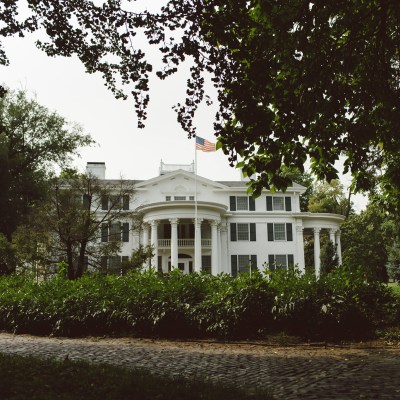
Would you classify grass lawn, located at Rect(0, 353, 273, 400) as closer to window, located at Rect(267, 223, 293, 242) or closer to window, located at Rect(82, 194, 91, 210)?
window, located at Rect(82, 194, 91, 210)

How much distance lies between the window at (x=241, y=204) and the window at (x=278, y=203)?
1.52m

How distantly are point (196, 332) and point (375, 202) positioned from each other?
6.01 meters

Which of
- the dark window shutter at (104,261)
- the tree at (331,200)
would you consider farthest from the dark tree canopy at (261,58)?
the tree at (331,200)

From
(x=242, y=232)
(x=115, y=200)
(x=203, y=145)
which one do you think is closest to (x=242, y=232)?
(x=242, y=232)

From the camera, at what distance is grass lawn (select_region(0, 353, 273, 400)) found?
5.02 metres

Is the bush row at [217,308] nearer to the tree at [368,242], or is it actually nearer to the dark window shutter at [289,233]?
the dark window shutter at [289,233]

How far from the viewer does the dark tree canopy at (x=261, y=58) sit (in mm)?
6781

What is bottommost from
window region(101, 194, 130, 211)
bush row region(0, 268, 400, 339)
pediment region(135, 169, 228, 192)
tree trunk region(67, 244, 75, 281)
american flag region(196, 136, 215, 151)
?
bush row region(0, 268, 400, 339)

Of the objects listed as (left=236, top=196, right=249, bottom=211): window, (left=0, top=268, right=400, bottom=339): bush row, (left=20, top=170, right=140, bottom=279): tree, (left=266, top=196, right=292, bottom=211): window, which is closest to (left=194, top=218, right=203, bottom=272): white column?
(left=236, top=196, right=249, bottom=211): window

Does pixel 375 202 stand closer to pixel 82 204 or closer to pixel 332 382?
pixel 332 382

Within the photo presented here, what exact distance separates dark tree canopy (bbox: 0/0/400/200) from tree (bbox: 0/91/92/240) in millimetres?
23772

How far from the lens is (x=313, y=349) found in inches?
370

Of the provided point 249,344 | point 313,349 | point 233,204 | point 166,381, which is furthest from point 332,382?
point 233,204


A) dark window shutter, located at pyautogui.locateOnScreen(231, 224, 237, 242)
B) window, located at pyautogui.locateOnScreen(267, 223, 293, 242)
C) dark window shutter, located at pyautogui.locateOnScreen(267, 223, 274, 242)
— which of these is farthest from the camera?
window, located at pyautogui.locateOnScreen(267, 223, 293, 242)
